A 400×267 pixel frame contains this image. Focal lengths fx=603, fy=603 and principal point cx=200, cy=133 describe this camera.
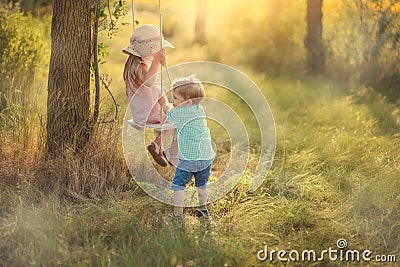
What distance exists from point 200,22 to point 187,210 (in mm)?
12183

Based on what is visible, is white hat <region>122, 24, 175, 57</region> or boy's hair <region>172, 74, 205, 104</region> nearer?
boy's hair <region>172, 74, 205, 104</region>

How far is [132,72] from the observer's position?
4.91 meters

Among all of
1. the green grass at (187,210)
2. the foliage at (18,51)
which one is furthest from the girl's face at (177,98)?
the foliage at (18,51)

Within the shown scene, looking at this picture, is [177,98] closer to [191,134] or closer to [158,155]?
[191,134]

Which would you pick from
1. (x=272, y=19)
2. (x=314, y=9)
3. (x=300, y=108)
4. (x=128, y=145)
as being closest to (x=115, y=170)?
(x=128, y=145)

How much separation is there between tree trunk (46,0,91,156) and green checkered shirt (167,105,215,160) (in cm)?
107

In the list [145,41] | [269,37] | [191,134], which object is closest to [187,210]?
[191,134]

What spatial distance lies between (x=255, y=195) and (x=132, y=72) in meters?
1.44

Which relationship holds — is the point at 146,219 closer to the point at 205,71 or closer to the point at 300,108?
the point at 300,108

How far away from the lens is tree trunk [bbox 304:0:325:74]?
36.7 ft

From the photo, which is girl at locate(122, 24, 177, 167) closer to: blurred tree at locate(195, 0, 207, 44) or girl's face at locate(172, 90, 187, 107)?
girl's face at locate(172, 90, 187, 107)

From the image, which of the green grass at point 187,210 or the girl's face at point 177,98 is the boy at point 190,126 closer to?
the girl's face at point 177,98

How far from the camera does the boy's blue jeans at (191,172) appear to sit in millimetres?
4410

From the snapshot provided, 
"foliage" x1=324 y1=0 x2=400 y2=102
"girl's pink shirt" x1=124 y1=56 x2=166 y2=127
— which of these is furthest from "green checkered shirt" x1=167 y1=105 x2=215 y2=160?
"foliage" x1=324 y1=0 x2=400 y2=102
